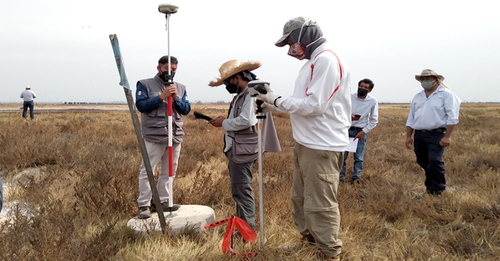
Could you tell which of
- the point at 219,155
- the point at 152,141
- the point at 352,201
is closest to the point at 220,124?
the point at 152,141

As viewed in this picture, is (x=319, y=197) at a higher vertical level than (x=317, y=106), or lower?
lower

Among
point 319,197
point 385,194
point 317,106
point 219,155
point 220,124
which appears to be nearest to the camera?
point 317,106

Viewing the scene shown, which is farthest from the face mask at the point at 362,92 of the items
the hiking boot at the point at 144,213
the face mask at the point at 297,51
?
the hiking boot at the point at 144,213

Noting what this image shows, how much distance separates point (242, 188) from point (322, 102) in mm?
1424

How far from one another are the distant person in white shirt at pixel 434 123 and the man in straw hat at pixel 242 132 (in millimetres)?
2877

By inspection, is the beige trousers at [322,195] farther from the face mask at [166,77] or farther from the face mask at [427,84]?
the face mask at [427,84]

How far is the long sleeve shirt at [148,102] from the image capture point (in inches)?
147

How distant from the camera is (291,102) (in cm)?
251

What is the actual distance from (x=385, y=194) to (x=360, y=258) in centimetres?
224

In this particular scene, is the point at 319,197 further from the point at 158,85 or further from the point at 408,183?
the point at 408,183

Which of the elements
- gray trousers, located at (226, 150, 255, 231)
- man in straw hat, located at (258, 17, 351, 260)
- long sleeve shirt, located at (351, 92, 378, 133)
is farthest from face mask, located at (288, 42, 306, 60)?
long sleeve shirt, located at (351, 92, 378, 133)

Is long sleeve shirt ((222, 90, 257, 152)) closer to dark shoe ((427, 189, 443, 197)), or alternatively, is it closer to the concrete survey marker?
the concrete survey marker

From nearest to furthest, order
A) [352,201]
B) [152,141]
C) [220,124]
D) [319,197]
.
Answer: [319,197] → [220,124] → [152,141] → [352,201]

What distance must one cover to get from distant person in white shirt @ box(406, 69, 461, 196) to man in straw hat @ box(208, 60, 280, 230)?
9.44ft
